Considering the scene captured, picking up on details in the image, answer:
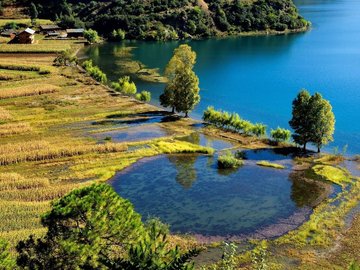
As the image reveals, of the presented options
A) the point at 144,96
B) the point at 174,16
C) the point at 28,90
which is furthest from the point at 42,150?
the point at 174,16

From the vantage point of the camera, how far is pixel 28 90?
90.2 metres

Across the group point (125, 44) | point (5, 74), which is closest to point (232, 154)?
point (5, 74)

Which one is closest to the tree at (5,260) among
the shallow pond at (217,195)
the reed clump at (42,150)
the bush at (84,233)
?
the bush at (84,233)


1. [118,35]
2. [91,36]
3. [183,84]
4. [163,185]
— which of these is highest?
[118,35]

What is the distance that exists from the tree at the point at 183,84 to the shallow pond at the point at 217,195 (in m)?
A: 16.8

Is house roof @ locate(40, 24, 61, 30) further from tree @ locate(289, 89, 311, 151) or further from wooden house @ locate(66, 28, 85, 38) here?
tree @ locate(289, 89, 311, 151)

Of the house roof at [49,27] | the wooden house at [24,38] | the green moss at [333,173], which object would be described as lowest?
the green moss at [333,173]

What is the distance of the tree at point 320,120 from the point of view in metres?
62.1

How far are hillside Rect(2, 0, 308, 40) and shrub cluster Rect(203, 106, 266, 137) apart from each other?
3593 inches

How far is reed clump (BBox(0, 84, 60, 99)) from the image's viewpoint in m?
87.5

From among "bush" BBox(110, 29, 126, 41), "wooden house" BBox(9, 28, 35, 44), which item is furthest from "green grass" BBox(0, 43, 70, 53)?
"bush" BBox(110, 29, 126, 41)

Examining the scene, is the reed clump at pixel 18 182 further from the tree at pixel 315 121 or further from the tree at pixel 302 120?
the tree at pixel 315 121

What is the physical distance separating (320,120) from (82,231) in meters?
43.5

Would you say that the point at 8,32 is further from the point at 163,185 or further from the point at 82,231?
the point at 82,231
